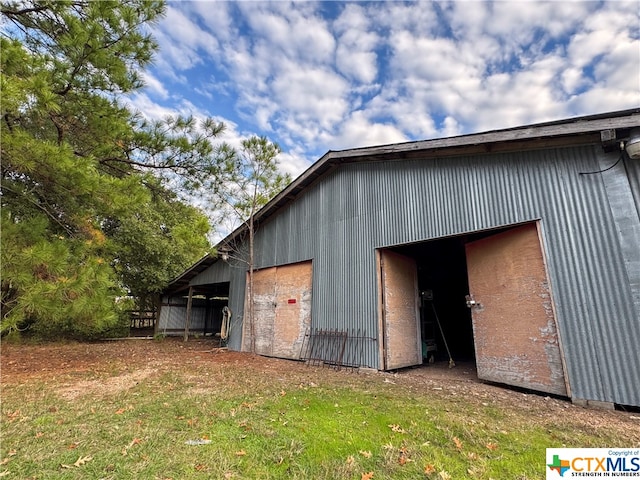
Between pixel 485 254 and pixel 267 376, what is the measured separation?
15.4 ft

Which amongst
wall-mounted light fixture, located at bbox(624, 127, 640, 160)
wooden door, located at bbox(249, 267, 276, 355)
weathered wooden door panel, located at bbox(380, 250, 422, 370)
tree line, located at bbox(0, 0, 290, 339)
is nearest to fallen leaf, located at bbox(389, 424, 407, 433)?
weathered wooden door panel, located at bbox(380, 250, 422, 370)

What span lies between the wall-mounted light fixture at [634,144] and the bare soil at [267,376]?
3.14 metres

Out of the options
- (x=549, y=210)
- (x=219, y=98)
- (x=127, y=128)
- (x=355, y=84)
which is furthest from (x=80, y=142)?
(x=549, y=210)

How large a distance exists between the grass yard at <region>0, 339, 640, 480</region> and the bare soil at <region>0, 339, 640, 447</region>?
4 cm

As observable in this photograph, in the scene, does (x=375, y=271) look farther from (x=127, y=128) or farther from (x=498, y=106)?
(x=127, y=128)

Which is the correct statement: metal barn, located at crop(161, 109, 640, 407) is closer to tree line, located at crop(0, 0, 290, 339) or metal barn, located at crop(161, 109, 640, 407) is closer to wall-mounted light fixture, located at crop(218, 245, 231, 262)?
wall-mounted light fixture, located at crop(218, 245, 231, 262)

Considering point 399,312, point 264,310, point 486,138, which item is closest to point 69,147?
point 264,310

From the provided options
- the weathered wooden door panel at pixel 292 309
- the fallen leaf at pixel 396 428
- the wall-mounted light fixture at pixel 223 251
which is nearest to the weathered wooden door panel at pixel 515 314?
the fallen leaf at pixel 396 428

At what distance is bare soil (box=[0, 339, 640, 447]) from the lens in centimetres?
363

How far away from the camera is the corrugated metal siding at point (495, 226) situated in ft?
12.6

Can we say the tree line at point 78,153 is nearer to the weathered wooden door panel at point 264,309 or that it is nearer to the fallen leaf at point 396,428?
the weathered wooden door panel at point 264,309

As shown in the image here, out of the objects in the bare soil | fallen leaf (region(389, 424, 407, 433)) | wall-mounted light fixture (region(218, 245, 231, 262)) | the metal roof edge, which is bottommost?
the bare soil

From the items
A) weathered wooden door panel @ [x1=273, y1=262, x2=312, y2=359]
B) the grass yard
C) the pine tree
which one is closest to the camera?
the grass yard

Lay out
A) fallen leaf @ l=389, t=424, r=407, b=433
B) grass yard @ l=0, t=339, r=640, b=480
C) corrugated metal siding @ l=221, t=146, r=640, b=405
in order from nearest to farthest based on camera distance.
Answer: grass yard @ l=0, t=339, r=640, b=480 < fallen leaf @ l=389, t=424, r=407, b=433 < corrugated metal siding @ l=221, t=146, r=640, b=405
